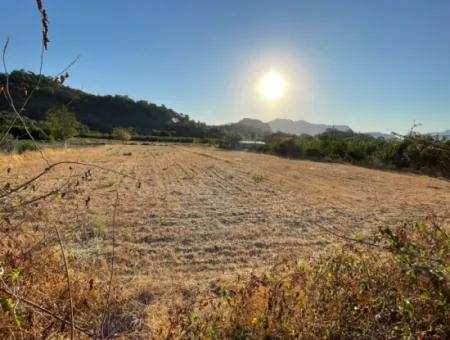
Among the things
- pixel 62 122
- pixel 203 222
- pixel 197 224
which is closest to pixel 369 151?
pixel 203 222

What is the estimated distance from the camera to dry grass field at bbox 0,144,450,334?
389cm

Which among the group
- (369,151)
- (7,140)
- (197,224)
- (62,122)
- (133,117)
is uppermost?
(133,117)

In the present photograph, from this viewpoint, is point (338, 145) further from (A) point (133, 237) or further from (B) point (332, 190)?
(A) point (133, 237)

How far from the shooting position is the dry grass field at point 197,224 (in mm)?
3893

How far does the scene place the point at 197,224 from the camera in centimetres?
680

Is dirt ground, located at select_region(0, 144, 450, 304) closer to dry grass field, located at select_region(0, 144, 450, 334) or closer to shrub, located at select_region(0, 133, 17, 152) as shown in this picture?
dry grass field, located at select_region(0, 144, 450, 334)

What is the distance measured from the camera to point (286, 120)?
5192 inches

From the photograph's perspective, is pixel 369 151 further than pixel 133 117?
No

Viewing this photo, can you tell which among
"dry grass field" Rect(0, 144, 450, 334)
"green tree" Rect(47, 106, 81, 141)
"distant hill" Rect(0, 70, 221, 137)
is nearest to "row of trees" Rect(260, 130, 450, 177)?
"dry grass field" Rect(0, 144, 450, 334)

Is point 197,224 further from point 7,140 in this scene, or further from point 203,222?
Answer: point 7,140

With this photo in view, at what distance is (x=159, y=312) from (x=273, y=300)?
1104 millimetres

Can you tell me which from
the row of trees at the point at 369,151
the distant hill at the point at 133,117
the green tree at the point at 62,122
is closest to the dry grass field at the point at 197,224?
the row of trees at the point at 369,151

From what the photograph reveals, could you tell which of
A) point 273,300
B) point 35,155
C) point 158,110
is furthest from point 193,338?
point 158,110

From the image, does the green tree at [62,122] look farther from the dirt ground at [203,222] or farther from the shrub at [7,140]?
the shrub at [7,140]
